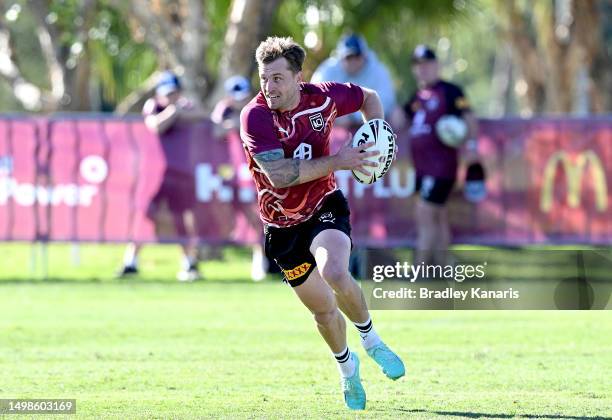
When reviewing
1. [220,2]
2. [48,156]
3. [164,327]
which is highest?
[220,2]

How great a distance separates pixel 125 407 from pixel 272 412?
84cm

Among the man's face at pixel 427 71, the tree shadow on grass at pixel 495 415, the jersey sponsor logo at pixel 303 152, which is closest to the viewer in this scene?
the tree shadow on grass at pixel 495 415

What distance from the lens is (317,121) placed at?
8.00 meters

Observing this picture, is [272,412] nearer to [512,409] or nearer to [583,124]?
[512,409]

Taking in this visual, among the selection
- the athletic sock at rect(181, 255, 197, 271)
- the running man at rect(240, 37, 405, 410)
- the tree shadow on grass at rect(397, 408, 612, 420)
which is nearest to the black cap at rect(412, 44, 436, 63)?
the athletic sock at rect(181, 255, 197, 271)

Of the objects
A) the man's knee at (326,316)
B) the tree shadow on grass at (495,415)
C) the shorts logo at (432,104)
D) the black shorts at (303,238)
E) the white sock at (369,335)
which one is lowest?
the tree shadow on grass at (495,415)

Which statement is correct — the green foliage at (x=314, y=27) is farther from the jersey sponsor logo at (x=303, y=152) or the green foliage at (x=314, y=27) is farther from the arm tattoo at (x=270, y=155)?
the arm tattoo at (x=270, y=155)

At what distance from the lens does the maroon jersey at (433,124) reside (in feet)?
51.5

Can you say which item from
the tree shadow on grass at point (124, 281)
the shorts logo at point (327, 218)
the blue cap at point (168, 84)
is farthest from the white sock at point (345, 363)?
the blue cap at point (168, 84)

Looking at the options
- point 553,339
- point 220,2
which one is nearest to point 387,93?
point 553,339

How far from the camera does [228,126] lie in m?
16.2

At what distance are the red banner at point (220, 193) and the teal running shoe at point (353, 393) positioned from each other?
341 inches

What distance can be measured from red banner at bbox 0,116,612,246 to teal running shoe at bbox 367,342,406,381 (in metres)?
8.43

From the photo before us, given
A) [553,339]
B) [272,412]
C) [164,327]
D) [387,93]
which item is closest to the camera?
[272,412]
